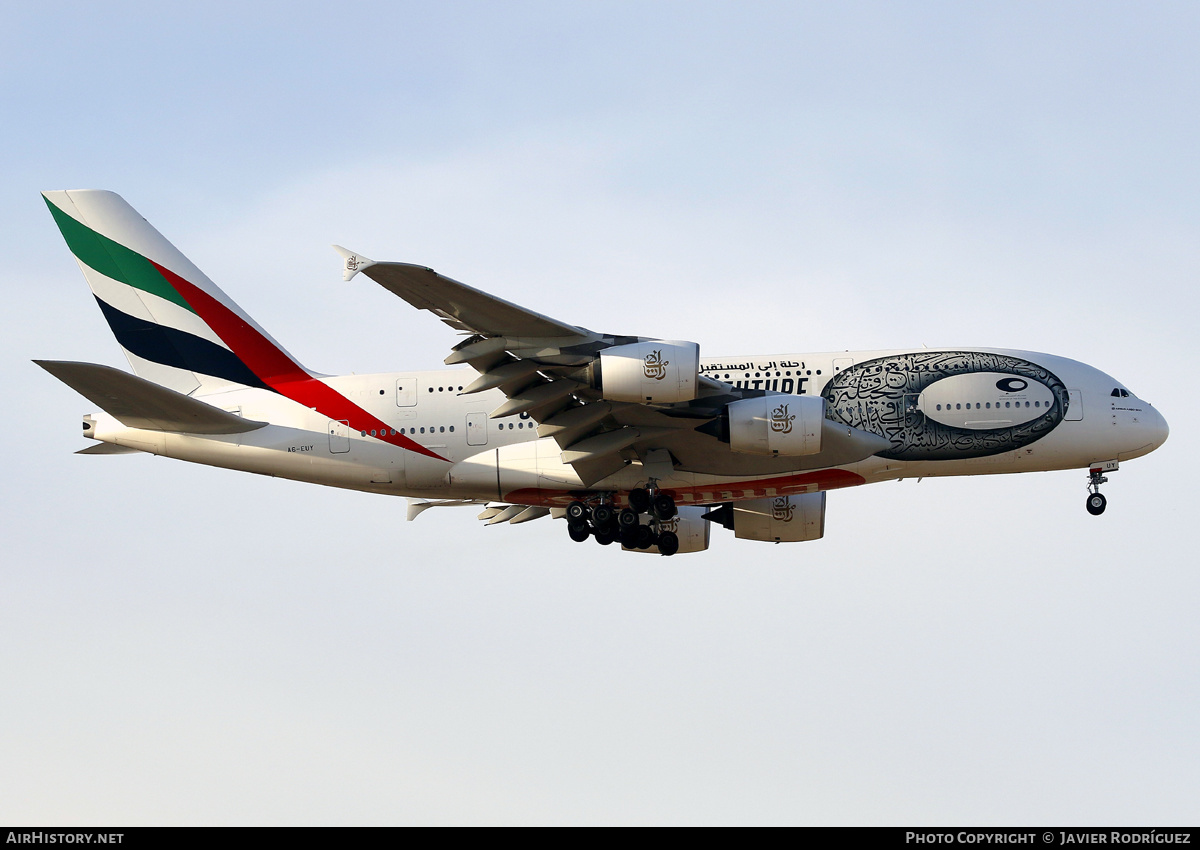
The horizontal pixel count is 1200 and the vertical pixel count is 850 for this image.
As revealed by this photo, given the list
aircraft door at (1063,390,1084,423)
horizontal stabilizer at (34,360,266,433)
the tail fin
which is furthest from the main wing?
the tail fin

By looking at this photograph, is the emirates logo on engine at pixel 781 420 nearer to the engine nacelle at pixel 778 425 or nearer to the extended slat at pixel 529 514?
the engine nacelle at pixel 778 425

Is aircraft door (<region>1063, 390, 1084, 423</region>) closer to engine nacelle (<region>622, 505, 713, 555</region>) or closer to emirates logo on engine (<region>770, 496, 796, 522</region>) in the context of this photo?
emirates logo on engine (<region>770, 496, 796, 522</region>)

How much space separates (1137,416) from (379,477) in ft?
62.1

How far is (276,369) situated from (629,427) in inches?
375

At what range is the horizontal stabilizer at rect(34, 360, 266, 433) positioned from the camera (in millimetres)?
27031

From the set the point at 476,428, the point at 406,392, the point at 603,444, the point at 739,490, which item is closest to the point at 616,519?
the point at 603,444

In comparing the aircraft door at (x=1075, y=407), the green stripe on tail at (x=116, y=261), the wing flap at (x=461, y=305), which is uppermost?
the green stripe on tail at (x=116, y=261)

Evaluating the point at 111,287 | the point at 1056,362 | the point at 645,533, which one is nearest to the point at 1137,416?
the point at 1056,362

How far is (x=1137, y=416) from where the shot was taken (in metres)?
31.8

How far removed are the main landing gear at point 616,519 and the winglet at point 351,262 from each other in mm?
10652

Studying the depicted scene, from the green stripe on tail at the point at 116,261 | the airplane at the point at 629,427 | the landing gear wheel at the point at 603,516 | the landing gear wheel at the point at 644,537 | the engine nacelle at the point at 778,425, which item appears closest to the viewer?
the engine nacelle at the point at 778,425

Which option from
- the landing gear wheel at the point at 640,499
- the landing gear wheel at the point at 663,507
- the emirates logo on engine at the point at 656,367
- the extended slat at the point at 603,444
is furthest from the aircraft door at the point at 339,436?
the emirates logo on engine at the point at 656,367

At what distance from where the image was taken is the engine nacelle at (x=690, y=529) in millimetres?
37062
